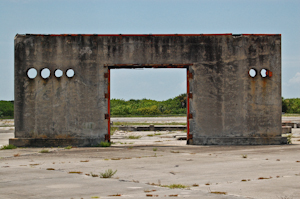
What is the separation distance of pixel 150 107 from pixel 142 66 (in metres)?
54.6

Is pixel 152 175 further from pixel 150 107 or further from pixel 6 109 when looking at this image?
pixel 6 109

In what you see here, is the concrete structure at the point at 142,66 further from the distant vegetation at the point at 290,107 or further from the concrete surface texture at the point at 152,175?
the distant vegetation at the point at 290,107

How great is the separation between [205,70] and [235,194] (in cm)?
1025

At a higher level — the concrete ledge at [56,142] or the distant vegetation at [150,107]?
the distant vegetation at [150,107]

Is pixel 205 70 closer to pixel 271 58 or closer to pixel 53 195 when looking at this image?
pixel 271 58

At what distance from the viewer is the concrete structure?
1656 centimetres

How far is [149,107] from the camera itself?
71.5 metres

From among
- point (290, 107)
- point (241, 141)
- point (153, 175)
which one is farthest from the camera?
point (290, 107)

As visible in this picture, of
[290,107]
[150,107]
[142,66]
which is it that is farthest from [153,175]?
[290,107]

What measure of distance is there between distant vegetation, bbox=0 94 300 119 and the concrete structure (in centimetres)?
5088

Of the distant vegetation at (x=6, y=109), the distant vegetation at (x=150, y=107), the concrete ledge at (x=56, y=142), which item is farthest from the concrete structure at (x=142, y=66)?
the distant vegetation at (x=6, y=109)

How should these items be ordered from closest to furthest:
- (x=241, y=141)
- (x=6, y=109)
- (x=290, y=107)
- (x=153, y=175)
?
(x=153, y=175) < (x=241, y=141) < (x=290, y=107) < (x=6, y=109)

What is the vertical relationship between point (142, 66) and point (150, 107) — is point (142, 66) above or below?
above

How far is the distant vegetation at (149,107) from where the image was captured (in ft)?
230
